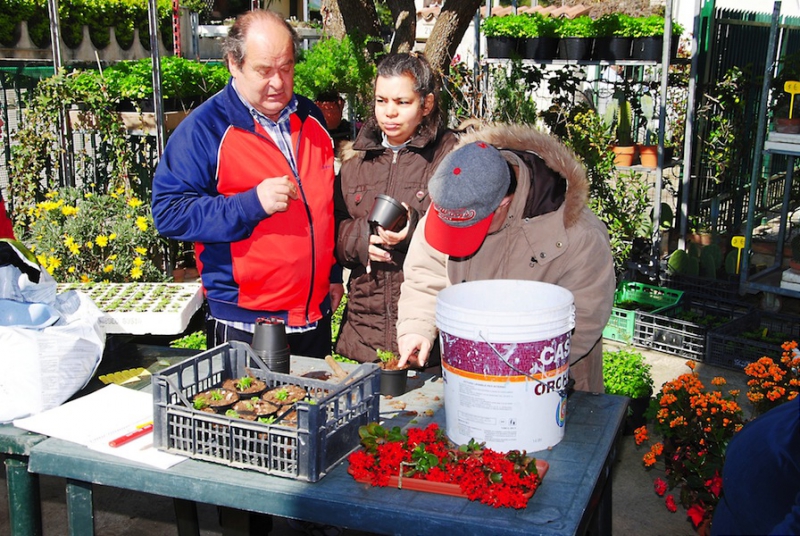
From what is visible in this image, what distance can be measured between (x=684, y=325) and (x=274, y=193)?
349 centimetres

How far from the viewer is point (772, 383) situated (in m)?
3.52

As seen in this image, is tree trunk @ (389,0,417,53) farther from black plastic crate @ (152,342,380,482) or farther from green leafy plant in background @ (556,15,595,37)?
black plastic crate @ (152,342,380,482)

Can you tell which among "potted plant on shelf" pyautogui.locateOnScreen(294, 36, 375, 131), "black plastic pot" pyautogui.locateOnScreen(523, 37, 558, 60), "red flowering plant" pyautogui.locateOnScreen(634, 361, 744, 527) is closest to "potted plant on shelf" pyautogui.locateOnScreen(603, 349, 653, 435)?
"red flowering plant" pyautogui.locateOnScreen(634, 361, 744, 527)

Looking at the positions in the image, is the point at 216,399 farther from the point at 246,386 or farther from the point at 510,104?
the point at 510,104

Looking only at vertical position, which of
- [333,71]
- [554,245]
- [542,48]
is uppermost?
[542,48]

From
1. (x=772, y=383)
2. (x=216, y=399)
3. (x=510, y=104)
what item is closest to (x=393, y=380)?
(x=216, y=399)

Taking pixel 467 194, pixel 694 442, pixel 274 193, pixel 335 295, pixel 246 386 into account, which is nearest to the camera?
pixel 467 194

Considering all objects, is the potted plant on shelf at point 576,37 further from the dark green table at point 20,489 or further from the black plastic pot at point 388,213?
the dark green table at point 20,489

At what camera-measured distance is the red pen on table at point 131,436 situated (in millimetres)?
2135

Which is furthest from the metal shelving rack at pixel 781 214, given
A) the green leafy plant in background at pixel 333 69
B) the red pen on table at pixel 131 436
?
the red pen on table at pixel 131 436

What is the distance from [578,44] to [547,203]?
16.4ft

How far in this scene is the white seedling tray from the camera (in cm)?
335

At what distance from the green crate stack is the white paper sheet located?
372cm

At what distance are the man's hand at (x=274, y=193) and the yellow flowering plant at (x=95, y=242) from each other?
2345 mm
